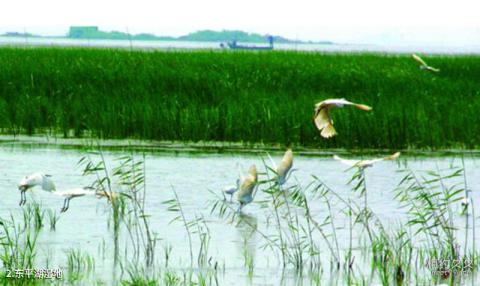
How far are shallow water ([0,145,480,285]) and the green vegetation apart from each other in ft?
4.40

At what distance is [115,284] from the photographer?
7109 millimetres

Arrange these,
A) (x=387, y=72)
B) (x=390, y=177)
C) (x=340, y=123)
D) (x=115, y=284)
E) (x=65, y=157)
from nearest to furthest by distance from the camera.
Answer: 1. (x=115, y=284)
2. (x=390, y=177)
3. (x=65, y=157)
4. (x=340, y=123)
5. (x=387, y=72)

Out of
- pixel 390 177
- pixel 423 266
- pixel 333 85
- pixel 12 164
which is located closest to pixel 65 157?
pixel 12 164

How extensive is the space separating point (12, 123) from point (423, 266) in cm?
1017

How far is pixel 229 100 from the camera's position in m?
18.2

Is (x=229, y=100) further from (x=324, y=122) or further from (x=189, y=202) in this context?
(x=324, y=122)

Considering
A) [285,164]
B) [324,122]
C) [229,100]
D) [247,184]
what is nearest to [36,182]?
[247,184]

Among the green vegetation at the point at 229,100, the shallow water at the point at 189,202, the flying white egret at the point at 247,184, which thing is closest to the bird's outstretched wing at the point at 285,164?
the flying white egret at the point at 247,184

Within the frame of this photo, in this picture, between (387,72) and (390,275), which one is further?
(387,72)

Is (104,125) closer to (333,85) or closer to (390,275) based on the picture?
(333,85)

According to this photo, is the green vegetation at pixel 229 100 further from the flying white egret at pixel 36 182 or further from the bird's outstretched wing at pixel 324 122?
the bird's outstretched wing at pixel 324 122

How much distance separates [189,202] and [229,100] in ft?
24.7

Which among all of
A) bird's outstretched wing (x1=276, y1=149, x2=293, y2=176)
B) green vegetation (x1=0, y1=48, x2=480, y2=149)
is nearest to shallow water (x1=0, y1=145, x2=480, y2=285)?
bird's outstretched wing (x1=276, y1=149, x2=293, y2=176)

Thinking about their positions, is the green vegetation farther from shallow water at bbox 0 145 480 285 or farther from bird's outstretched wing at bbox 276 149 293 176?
bird's outstretched wing at bbox 276 149 293 176
